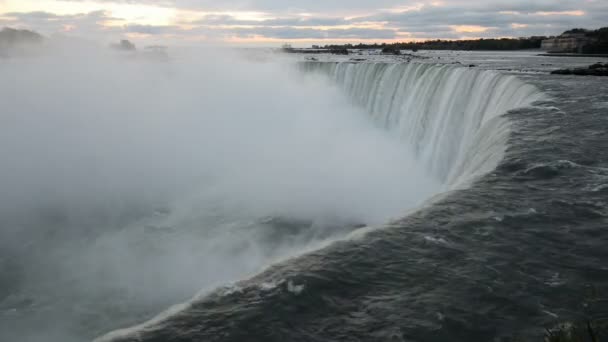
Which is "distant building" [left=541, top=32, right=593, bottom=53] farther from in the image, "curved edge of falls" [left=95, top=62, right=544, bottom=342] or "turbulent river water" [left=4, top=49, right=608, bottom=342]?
"turbulent river water" [left=4, top=49, right=608, bottom=342]

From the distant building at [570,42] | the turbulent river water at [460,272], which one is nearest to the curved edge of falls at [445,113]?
the turbulent river water at [460,272]

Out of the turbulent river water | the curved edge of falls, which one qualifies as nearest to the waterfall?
the curved edge of falls

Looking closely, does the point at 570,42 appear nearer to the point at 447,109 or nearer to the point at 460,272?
the point at 447,109

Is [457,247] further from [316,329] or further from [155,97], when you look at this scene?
[155,97]

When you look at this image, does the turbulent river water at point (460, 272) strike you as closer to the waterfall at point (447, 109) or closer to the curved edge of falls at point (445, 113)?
the curved edge of falls at point (445, 113)

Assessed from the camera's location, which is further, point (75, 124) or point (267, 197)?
point (75, 124)

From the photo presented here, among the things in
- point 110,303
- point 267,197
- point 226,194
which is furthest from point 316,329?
point 226,194

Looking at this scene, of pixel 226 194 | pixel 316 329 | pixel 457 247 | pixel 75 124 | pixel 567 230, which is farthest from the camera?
pixel 75 124
